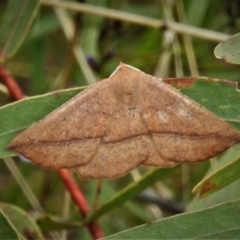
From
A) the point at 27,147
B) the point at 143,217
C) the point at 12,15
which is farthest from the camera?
the point at 143,217

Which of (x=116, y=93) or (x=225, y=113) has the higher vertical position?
(x=116, y=93)

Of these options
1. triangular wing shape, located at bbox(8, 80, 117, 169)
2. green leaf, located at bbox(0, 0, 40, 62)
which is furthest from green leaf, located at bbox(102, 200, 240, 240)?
green leaf, located at bbox(0, 0, 40, 62)

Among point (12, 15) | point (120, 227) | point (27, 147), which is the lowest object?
point (120, 227)

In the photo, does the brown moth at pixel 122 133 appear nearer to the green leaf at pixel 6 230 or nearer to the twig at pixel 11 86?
the green leaf at pixel 6 230

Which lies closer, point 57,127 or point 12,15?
point 57,127

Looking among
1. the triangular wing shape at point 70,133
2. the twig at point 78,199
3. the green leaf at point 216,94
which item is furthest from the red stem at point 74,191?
the green leaf at point 216,94

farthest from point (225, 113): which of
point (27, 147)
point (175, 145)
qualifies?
point (27, 147)

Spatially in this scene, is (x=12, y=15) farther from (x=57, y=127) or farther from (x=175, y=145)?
(x=175, y=145)
